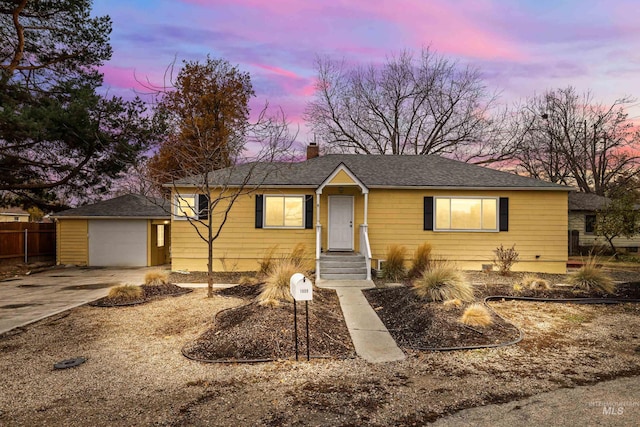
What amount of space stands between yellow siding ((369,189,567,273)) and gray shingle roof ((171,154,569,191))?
341 mm

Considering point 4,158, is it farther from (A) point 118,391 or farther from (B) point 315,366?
(B) point 315,366

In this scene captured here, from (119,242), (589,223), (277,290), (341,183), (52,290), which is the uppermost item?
(341,183)

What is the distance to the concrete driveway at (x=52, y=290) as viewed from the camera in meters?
7.65

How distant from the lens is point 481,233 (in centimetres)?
1346

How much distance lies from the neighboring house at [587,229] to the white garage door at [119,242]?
21384 mm

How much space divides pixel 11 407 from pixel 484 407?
4465 millimetres

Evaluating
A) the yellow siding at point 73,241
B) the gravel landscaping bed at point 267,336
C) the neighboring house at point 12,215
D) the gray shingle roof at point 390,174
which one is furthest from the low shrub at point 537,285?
the neighboring house at point 12,215

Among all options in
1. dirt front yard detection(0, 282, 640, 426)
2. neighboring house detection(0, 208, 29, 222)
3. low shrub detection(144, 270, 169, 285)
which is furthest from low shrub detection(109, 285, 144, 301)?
neighboring house detection(0, 208, 29, 222)

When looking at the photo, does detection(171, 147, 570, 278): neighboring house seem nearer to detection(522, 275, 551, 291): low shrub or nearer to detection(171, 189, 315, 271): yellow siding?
detection(171, 189, 315, 271): yellow siding

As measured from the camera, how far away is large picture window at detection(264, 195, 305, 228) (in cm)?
1352

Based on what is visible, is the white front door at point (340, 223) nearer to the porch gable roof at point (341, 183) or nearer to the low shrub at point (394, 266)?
the porch gable roof at point (341, 183)

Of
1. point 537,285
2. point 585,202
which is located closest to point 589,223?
point 585,202

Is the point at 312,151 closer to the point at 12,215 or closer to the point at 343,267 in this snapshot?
the point at 343,267

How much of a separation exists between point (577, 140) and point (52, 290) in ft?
108
